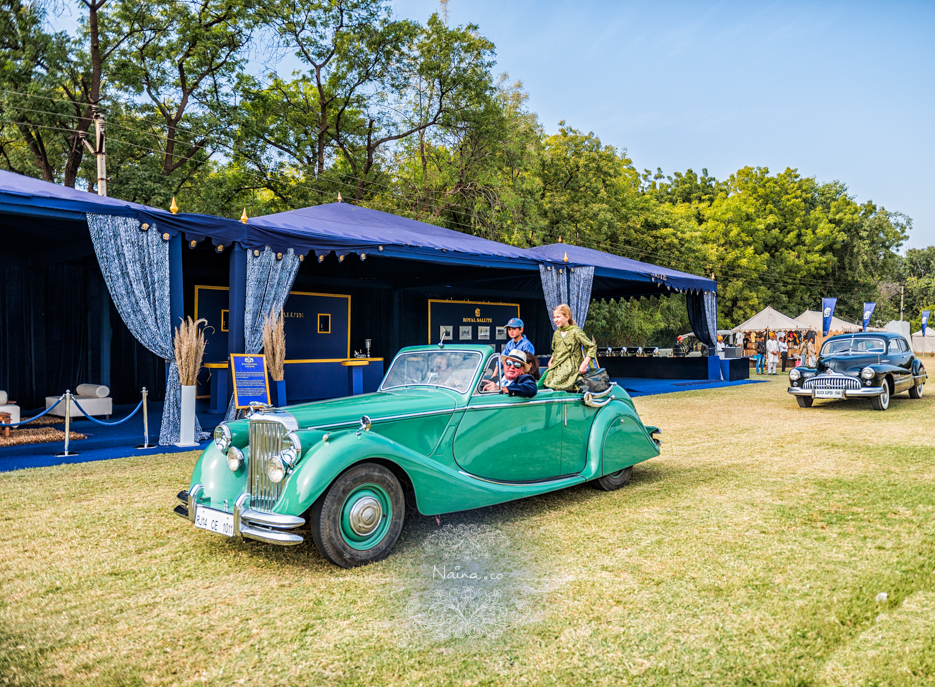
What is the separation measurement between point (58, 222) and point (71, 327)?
371 cm

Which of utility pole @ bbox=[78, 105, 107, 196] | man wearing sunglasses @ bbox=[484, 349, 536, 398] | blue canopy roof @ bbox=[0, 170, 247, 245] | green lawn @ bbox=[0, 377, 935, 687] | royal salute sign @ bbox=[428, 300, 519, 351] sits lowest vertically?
green lawn @ bbox=[0, 377, 935, 687]

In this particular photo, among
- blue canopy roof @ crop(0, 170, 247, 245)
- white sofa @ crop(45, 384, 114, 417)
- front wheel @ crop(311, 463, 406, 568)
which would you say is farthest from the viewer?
white sofa @ crop(45, 384, 114, 417)

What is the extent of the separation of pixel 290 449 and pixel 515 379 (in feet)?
6.00

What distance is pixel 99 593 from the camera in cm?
337

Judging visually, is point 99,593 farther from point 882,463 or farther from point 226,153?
point 226,153

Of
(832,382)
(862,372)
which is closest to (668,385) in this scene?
(832,382)

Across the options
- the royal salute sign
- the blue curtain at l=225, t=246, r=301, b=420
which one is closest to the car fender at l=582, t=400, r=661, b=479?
the blue curtain at l=225, t=246, r=301, b=420

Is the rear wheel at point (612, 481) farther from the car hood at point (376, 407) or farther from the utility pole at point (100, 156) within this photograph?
the utility pole at point (100, 156)

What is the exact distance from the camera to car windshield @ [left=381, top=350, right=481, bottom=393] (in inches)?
183

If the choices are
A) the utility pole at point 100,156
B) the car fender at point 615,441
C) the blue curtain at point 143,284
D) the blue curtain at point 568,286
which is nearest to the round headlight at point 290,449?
the car fender at point 615,441

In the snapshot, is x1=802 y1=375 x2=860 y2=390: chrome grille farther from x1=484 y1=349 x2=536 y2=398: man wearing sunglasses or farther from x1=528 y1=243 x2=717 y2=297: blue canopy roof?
x1=484 y1=349 x2=536 y2=398: man wearing sunglasses

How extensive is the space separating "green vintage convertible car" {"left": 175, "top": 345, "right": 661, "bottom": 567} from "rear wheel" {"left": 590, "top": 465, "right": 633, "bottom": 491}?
255 millimetres

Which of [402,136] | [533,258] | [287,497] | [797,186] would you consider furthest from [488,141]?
[797,186]

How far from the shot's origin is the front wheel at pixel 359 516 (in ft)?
11.9
